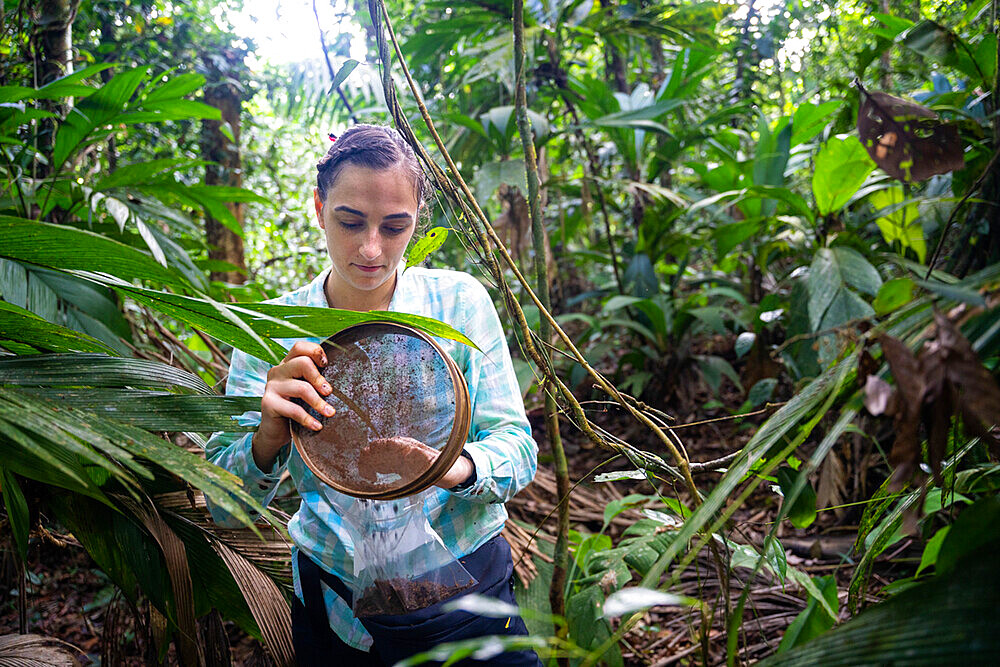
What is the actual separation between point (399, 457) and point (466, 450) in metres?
0.13

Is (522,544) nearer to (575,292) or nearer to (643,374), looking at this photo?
(643,374)

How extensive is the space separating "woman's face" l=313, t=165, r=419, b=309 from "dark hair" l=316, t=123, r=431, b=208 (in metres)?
0.01

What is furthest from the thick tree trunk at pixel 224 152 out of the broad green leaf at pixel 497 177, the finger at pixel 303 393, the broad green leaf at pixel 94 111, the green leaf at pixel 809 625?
the green leaf at pixel 809 625

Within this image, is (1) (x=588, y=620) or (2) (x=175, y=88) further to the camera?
(2) (x=175, y=88)

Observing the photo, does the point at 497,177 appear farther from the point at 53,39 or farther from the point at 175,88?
the point at 53,39

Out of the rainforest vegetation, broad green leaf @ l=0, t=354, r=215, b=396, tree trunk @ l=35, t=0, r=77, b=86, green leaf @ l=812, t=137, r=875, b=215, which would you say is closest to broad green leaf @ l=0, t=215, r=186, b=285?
the rainforest vegetation

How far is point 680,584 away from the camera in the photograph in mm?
1725

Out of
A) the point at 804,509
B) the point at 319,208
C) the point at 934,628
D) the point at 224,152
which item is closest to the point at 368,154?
the point at 319,208

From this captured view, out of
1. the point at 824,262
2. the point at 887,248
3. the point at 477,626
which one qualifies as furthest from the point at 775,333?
the point at 477,626

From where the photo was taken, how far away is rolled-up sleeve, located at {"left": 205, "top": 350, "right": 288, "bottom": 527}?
0.94 meters

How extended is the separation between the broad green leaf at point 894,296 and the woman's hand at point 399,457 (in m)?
0.50

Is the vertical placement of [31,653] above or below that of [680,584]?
above

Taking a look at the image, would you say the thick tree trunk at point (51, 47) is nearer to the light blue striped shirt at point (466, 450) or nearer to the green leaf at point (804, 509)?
the light blue striped shirt at point (466, 450)

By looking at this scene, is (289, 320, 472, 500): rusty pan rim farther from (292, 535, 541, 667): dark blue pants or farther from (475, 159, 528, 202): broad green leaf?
(475, 159, 528, 202): broad green leaf
